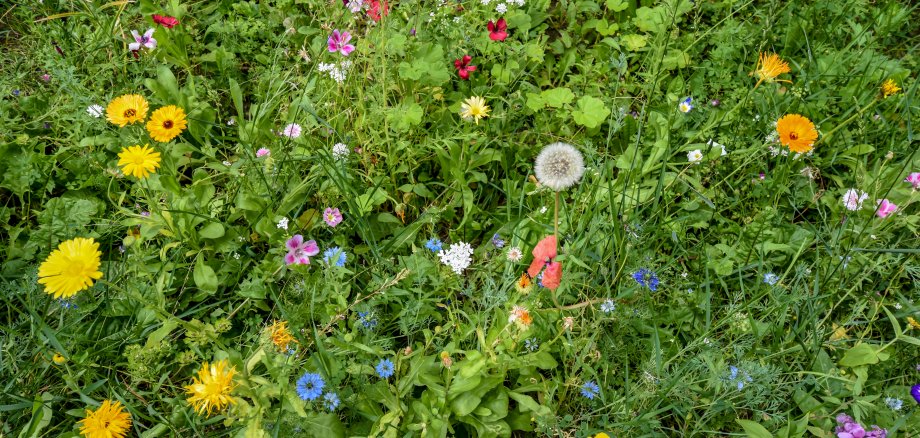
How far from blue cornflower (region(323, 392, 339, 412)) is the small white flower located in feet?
4.70

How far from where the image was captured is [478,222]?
2.36m

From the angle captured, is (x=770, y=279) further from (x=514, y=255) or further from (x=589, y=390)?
(x=514, y=255)

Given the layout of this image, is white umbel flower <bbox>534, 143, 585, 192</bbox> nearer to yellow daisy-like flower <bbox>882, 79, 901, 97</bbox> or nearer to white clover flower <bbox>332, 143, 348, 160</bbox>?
white clover flower <bbox>332, 143, 348, 160</bbox>

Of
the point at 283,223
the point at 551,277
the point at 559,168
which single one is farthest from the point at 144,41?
the point at 551,277

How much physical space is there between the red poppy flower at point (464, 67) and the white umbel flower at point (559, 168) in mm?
825

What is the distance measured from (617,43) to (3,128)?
259 centimetres

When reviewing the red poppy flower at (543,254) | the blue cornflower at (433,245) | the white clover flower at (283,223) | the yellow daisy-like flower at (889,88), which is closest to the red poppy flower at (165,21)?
the white clover flower at (283,223)

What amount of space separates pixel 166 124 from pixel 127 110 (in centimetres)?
13

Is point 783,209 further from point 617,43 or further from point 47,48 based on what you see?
point 47,48

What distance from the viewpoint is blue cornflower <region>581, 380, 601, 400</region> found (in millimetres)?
1729

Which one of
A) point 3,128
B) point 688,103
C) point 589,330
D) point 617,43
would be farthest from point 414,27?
point 3,128

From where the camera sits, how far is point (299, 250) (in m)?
2.04

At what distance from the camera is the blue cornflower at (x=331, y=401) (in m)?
1.64

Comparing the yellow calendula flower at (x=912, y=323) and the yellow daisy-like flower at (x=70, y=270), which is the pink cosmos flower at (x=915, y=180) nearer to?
the yellow calendula flower at (x=912, y=323)
